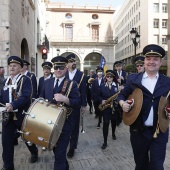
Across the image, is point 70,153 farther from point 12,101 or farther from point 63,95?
point 63,95

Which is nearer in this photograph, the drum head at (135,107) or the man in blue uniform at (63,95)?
the drum head at (135,107)

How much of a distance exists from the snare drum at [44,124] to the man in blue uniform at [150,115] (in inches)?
35.1

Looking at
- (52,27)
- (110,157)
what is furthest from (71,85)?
(52,27)

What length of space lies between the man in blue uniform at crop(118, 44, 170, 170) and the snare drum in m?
0.89

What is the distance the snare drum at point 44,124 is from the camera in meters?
3.54

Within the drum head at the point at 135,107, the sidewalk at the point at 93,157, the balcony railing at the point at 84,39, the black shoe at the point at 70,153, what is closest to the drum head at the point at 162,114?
the drum head at the point at 135,107

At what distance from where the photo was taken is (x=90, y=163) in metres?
5.16

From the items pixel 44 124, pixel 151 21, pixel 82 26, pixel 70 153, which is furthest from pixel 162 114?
pixel 151 21

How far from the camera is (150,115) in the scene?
133 inches

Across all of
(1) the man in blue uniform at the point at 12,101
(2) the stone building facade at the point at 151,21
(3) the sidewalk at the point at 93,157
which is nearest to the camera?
(1) the man in blue uniform at the point at 12,101

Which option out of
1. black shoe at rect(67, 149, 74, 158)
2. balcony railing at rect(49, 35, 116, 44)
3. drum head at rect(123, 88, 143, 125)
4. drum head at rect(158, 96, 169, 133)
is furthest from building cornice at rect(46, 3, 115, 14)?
drum head at rect(158, 96, 169, 133)

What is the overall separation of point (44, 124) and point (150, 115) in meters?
1.39

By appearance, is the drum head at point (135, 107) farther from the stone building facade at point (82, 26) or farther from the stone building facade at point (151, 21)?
the stone building facade at point (151, 21)

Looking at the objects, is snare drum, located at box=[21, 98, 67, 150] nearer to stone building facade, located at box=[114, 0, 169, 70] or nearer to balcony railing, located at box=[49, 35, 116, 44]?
balcony railing, located at box=[49, 35, 116, 44]
